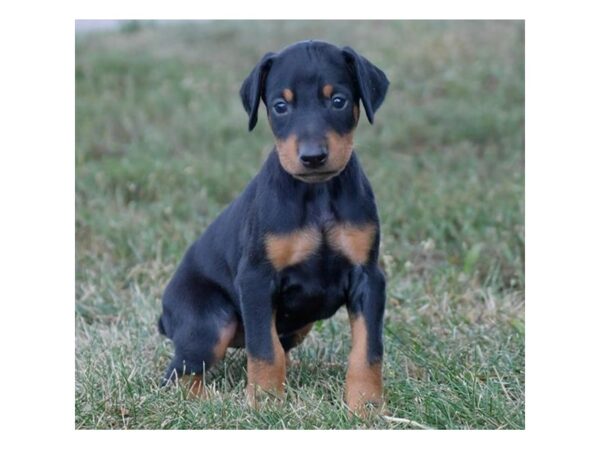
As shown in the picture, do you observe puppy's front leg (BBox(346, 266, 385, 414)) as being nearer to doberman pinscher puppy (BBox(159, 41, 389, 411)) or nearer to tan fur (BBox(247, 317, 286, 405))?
doberman pinscher puppy (BBox(159, 41, 389, 411))

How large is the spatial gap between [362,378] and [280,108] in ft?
4.23

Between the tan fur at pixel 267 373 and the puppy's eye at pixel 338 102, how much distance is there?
3.36 feet

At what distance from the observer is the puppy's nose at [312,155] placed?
4.25 meters

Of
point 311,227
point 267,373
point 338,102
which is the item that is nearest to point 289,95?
point 338,102

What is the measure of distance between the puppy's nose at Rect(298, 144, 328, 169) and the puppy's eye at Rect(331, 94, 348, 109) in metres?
0.24

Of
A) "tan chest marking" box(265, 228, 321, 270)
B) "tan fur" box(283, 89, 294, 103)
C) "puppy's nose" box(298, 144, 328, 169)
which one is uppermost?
"tan fur" box(283, 89, 294, 103)

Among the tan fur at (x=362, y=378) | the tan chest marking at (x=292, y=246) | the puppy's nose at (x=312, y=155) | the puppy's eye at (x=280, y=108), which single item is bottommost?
the tan fur at (x=362, y=378)

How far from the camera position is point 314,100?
4.41 m

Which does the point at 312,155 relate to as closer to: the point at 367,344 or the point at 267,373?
the point at 367,344

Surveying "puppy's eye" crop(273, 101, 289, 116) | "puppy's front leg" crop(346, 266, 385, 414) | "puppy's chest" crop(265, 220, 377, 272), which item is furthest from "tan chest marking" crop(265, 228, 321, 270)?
"puppy's eye" crop(273, 101, 289, 116)

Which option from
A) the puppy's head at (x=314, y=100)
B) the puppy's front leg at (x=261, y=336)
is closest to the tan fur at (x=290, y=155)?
the puppy's head at (x=314, y=100)

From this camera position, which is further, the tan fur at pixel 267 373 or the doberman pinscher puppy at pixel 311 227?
the tan fur at pixel 267 373

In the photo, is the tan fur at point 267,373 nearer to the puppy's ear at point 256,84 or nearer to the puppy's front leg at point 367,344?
the puppy's front leg at point 367,344

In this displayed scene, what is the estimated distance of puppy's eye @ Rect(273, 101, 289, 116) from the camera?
176 inches
